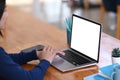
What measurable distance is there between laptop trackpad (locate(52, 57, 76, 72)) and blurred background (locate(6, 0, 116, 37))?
9.81 ft

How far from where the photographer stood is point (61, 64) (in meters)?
1.79

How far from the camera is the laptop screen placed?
1.74m

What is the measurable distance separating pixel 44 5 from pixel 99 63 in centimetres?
449

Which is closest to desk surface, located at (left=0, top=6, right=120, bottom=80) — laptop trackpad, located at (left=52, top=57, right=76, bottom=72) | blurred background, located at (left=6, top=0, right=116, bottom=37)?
laptop trackpad, located at (left=52, top=57, right=76, bottom=72)

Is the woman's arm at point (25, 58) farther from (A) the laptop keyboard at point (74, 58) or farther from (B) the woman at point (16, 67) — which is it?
(A) the laptop keyboard at point (74, 58)

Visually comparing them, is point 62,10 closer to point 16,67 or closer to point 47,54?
point 47,54

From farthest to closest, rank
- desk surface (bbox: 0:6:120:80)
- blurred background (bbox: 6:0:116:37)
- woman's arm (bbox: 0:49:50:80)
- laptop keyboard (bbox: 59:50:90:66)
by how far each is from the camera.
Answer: blurred background (bbox: 6:0:116:37) → laptop keyboard (bbox: 59:50:90:66) → desk surface (bbox: 0:6:120:80) → woman's arm (bbox: 0:49:50:80)

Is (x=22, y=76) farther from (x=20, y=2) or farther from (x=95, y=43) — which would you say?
(x=20, y=2)

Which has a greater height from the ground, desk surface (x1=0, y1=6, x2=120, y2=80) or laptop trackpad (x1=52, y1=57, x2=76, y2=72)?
laptop trackpad (x1=52, y1=57, x2=76, y2=72)

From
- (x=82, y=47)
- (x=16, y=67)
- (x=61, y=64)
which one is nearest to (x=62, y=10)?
(x=82, y=47)

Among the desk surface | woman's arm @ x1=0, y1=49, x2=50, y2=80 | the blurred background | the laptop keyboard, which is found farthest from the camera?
the blurred background

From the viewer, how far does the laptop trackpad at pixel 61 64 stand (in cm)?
173

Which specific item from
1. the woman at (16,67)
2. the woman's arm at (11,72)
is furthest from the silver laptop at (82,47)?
the woman's arm at (11,72)

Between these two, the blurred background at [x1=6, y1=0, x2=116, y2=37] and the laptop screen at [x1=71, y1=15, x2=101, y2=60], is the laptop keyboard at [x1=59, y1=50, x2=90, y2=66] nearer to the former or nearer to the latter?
the laptop screen at [x1=71, y1=15, x2=101, y2=60]
